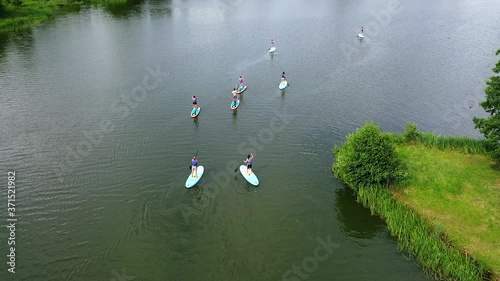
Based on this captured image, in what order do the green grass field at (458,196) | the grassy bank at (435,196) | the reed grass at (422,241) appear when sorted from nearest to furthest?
the reed grass at (422,241)
the grassy bank at (435,196)
the green grass field at (458,196)

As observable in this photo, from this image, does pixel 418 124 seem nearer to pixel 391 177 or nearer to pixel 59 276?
pixel 391 177

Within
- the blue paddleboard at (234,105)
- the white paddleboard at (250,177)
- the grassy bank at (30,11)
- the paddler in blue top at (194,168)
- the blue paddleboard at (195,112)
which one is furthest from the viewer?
the grassy bank at (30,11)

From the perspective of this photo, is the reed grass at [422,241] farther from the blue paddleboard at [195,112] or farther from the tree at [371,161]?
the blue paddleboard at [195,112]

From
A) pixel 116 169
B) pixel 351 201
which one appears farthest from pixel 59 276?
pixel 351 201

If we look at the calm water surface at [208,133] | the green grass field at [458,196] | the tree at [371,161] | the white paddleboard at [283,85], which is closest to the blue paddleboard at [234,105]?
the calm water surface at [208,133]

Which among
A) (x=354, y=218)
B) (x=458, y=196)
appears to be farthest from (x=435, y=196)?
(x=354, y=218)

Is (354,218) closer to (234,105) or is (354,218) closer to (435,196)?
(435,196)

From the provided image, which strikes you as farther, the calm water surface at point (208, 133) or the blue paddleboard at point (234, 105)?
the blue paddleboard at point (234, 105)
